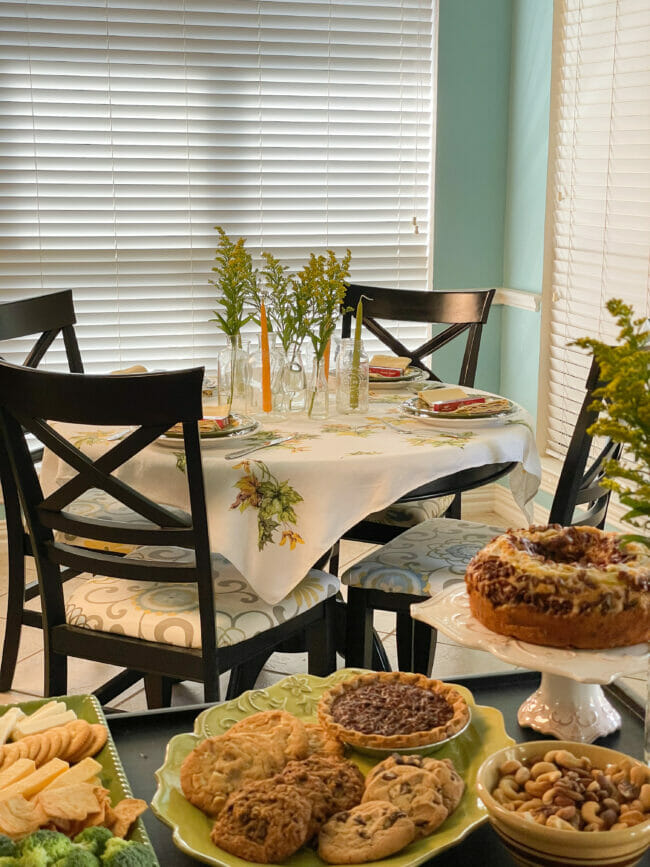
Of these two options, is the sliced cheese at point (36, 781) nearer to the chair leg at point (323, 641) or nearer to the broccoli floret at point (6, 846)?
the broccoli floret at point (6, 846)

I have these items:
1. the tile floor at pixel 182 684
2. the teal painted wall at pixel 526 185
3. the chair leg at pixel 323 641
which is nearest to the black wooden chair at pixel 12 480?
the tile floor at pixel 182 684

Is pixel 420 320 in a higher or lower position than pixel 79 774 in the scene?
higher

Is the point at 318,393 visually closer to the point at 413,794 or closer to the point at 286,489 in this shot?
the point at 286,489

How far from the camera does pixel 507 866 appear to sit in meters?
0.88

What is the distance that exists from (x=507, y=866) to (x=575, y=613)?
0.27 meters

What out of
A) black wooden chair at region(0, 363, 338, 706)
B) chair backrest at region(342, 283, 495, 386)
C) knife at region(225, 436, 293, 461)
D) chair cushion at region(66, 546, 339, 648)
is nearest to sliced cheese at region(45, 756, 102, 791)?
black wooden chair at region(0, 363, 338, 706)

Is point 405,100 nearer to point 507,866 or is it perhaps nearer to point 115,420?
point 115,420

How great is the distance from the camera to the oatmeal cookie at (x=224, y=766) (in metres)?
0.89

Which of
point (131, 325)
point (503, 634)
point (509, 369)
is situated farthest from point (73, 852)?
point (509, 369)

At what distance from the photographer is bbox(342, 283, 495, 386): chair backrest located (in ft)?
10.5

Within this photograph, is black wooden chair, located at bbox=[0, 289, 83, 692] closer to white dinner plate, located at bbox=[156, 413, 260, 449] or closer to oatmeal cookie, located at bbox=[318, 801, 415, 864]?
white dinner plate, located at bbox=[156, 413, 260, 449]

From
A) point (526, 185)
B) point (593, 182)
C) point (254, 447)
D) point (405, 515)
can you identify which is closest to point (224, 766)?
point (254, 447)

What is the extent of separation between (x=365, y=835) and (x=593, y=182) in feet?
10.5

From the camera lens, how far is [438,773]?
35.5 inches
